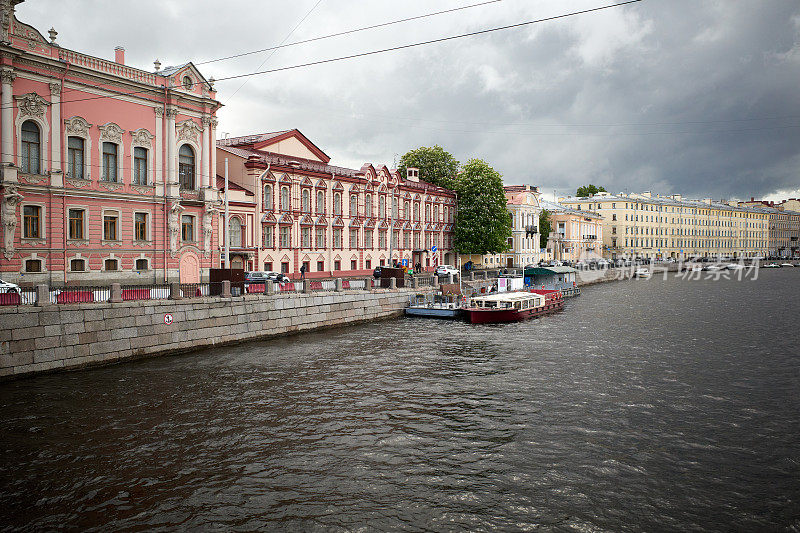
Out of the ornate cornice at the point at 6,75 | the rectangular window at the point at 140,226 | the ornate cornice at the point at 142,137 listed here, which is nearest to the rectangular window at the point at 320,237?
the rectangular window at the point at 140,226

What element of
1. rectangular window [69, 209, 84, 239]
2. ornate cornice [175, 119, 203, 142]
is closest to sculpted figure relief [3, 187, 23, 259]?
rectangular window [69, 209, 84, 239]

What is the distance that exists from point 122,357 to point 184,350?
2.93m

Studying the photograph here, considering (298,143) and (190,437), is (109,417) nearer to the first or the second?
(190,437)

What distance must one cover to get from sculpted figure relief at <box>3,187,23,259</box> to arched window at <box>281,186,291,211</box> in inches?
817

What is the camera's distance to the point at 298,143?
50781mm

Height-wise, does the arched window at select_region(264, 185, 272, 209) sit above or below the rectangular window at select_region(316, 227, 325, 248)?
above

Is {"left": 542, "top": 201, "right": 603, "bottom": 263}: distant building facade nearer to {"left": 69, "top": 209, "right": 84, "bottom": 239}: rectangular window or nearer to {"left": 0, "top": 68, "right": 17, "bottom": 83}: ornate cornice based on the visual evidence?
{"left": 69, "top": 209, "right": 84, "bottom": 239}: rectangular window

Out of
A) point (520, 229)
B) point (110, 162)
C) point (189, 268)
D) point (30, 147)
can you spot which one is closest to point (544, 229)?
point (520, 229)

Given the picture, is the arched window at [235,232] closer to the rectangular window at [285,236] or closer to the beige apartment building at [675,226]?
the rectangular window at [285,236]

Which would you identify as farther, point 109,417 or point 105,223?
point 105,223

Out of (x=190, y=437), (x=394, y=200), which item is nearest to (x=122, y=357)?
(x=190, y=437)

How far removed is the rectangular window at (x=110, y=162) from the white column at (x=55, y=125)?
97.2 inches

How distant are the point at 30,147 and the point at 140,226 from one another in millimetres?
6790

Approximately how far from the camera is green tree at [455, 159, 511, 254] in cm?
6550
